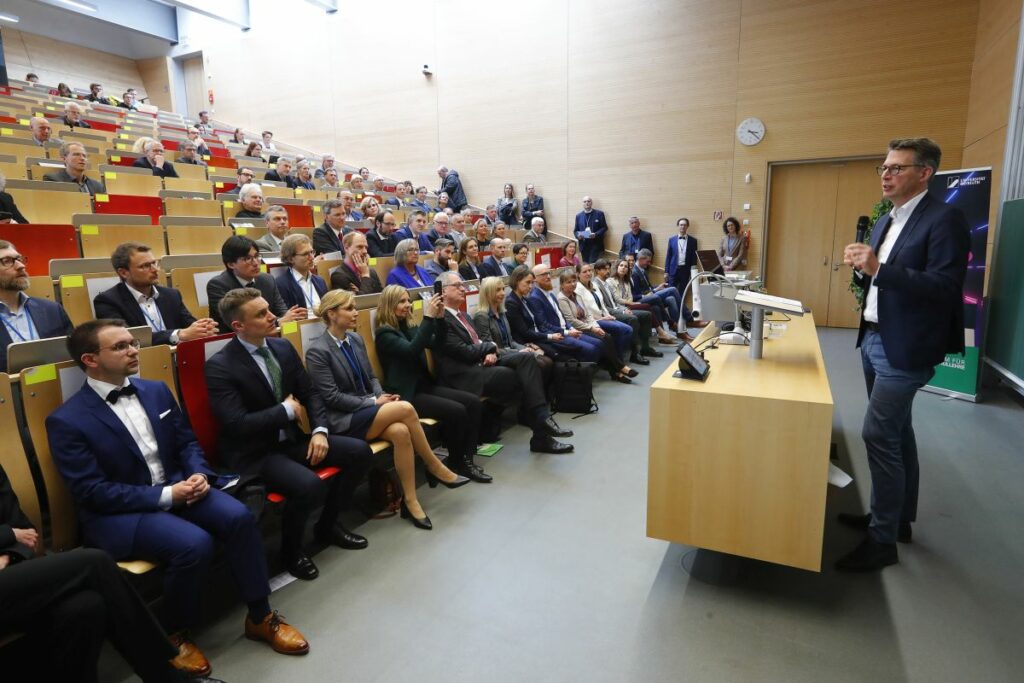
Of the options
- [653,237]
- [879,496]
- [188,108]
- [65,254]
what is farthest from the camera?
[188,108]

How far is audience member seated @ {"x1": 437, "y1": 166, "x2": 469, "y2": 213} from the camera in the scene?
384 inches

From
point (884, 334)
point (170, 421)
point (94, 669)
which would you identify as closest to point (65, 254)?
point (170, 421)

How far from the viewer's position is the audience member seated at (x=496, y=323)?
147 inches

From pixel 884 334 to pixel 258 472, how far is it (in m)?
2.36

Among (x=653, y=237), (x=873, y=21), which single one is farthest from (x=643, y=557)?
(x=873, y=21)

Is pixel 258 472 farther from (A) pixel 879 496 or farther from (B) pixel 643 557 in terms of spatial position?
(A) pixel 879 496

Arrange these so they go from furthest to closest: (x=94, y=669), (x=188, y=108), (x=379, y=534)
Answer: (x=188, y=108)
(x=379, y=534)
(x=94, y=669)

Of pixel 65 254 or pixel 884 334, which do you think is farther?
pixel 65 254

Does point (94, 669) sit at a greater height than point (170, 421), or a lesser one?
lesser

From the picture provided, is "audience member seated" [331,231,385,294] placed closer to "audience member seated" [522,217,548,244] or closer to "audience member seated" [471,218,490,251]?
"audience member seated" [471,218,490,251]

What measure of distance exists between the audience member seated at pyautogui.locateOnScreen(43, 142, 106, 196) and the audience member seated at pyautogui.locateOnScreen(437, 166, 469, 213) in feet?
19.0

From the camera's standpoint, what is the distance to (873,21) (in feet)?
22.6

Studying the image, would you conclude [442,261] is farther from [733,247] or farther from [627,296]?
[733,247]

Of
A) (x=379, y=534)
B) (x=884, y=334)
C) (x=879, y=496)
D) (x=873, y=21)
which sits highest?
(x=873, y=21)
